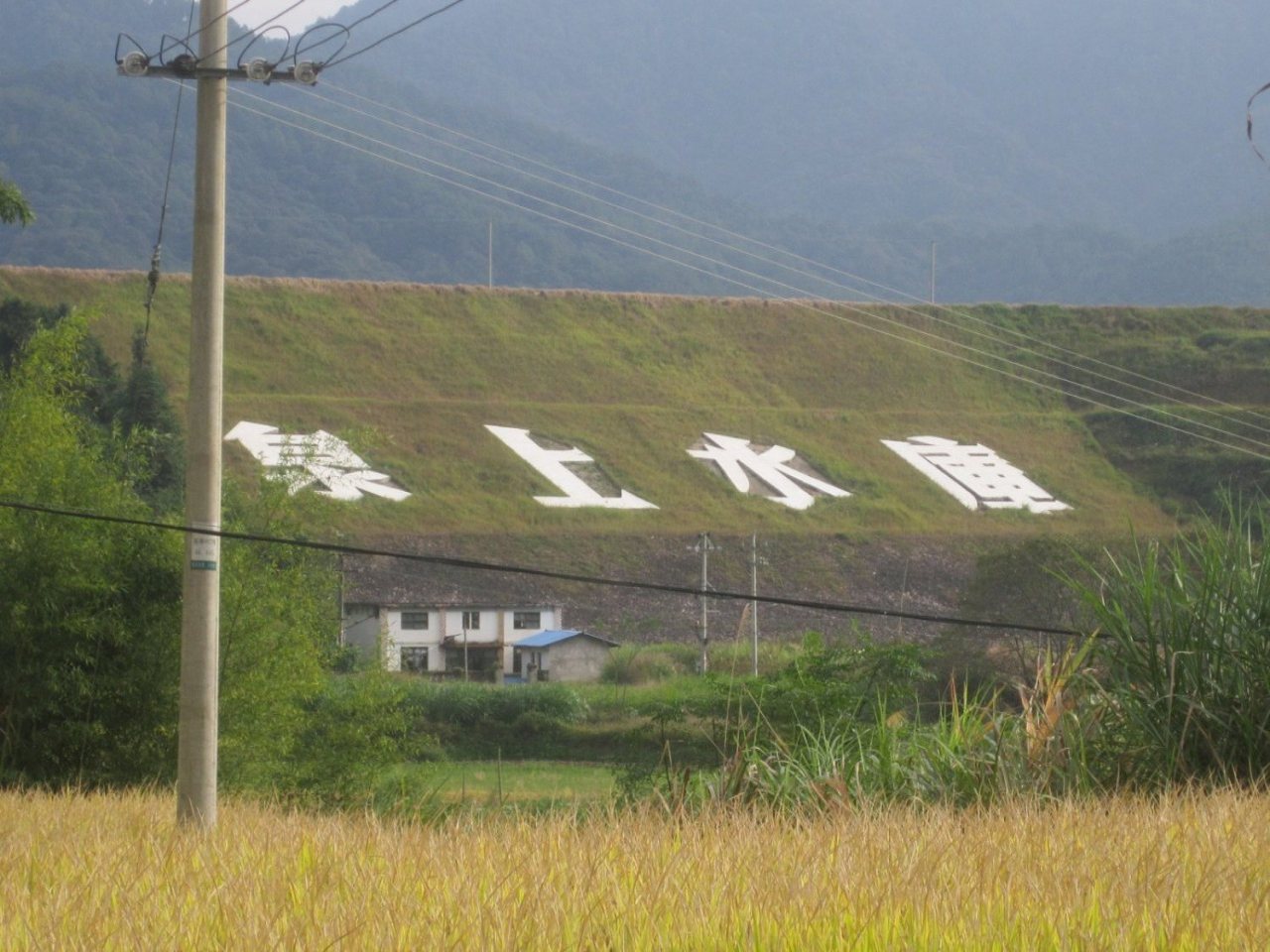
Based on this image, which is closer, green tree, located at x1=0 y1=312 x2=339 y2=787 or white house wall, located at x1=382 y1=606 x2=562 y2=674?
green tree, located at x1=0 y1=312 x2=339 y2=787

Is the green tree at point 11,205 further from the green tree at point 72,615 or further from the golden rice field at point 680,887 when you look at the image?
the golden rice field at point 680,887

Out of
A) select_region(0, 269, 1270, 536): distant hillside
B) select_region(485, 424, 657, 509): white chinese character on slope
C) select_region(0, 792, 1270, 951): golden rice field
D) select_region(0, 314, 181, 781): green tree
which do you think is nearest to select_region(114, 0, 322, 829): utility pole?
select_region(0, 792, 1270, 951): golden rice field

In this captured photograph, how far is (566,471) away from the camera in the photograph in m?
54.8

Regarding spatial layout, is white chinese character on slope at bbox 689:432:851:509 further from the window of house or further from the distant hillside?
the window of house

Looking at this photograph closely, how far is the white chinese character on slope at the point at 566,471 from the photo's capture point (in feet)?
172

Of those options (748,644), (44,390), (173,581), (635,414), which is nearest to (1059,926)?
(173,581)

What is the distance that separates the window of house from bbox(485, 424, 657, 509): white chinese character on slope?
1075cm

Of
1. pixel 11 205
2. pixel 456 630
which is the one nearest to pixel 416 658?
pixel 456 630

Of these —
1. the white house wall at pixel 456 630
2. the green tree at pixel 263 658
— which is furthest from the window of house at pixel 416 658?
the green tree at pixel 263 658

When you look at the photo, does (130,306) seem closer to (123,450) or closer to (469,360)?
(469,360)

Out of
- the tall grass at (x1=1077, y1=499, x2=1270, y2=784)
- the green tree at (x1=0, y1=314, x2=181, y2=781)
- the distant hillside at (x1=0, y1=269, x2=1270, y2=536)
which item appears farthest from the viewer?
the distant hillside at (x1=0, y1=269, x2=1270, y2=536)

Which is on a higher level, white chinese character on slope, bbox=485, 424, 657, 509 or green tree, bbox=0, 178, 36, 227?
green tree, bbox=0, 178, 36, 227

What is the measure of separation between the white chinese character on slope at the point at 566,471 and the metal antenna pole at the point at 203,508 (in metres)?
41.9

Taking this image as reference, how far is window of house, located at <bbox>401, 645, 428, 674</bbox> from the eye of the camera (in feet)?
137
